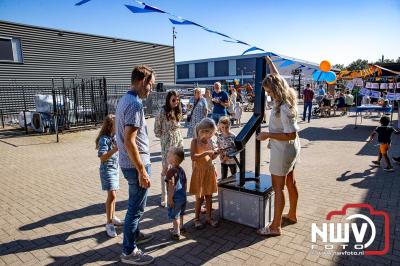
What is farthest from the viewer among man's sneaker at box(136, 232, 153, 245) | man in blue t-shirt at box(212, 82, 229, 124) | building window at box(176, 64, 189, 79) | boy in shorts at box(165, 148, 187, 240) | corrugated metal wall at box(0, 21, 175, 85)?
building window at box(176, 64, 189, 79)

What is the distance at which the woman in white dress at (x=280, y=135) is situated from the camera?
10.4 feet

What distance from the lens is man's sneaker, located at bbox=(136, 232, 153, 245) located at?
349 centimetres

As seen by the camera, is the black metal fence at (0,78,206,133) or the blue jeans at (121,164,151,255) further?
the black metal fence at (0,78,206,133)

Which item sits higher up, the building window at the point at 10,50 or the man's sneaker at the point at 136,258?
the building window at the point at 10,50

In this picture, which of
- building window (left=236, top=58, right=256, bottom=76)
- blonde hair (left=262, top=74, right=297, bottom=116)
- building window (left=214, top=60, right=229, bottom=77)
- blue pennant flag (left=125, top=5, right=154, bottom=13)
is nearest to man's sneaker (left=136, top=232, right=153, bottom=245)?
blonde hair (left=262, top=74, right=297, bottom=116)

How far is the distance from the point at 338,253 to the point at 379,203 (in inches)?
70.2

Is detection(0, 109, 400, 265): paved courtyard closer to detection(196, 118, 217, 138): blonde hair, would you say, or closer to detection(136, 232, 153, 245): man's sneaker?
detection(136, 232, 153, 245): man's sneaker

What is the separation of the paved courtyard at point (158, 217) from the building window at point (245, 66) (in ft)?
208

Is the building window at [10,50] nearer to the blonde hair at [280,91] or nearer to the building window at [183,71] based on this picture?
the blonde hair at [280,91]

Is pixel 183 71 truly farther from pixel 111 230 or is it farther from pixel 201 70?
pixel 111 230

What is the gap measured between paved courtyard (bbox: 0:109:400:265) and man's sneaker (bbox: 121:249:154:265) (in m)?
0.13

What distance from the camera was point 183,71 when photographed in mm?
82438

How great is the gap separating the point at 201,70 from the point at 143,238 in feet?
252

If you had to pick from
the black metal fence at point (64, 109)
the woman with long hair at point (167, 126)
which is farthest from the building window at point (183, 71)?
the woman with long hair at point (167, 126)
